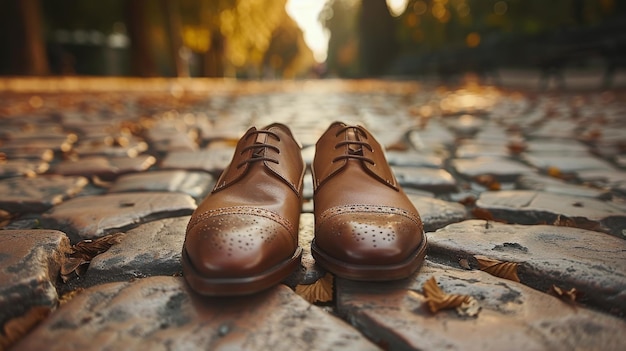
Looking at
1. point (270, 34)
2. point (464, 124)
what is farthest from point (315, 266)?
point (270, 34)

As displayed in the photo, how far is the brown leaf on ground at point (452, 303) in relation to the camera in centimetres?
113

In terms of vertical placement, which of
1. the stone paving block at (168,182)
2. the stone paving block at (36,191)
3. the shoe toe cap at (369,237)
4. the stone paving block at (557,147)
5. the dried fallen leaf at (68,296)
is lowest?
the stone paving block at (557,147)

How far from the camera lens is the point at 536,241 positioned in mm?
1564

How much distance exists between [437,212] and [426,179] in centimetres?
56

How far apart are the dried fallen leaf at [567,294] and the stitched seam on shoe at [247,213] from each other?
70cm

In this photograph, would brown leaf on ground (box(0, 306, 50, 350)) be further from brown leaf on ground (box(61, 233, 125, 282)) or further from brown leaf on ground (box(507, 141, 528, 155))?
brown leaf on ground (box(507, 141, 528, 155))

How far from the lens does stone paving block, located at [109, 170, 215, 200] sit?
2.23 metres

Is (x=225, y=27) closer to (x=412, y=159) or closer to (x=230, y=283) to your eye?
(x=412, y=159)

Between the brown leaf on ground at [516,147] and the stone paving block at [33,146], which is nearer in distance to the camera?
the stone paving block at [33,146]

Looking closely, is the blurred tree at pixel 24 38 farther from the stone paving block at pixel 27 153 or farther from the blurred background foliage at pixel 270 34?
the stone paving block at pixel 27 153

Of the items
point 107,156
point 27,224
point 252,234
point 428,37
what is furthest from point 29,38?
point 428,37

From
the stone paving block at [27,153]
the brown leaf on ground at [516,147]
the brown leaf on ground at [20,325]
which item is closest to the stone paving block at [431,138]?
the brown leaf on ground at [516,147]

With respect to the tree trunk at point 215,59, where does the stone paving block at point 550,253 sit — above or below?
above

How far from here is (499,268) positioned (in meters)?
1.38
